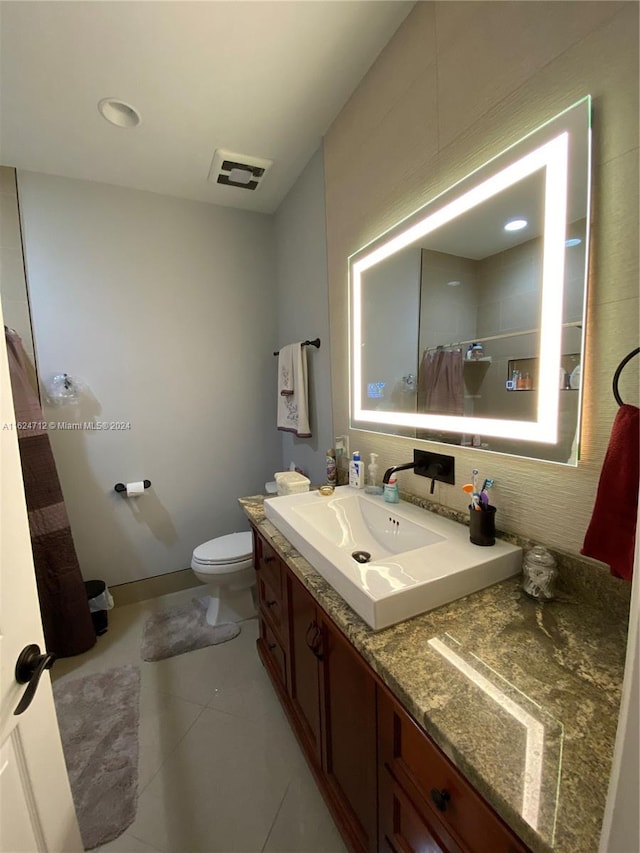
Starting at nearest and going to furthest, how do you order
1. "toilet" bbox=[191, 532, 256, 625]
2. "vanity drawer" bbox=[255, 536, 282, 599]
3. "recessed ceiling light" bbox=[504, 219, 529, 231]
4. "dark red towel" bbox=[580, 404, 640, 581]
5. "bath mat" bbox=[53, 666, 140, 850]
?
"dark red towel" bbox=[580, 404, 640, 581] → "recessed ceiling light" bbox=[504, 219, 529, 231] → "bath mat" bbox=[53, 666, 140, 850] → "vanity drawer" bbox=[255, 536, 282, 599] → "toilet" bbox=[191, 532, 256, 625]

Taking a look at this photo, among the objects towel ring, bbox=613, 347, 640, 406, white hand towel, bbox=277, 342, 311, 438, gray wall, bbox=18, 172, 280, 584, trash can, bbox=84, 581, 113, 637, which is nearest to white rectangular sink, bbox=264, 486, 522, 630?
towel ring, bbox=613, 347, 640, 406

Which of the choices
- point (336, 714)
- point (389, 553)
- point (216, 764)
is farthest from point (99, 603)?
point (389, 553)

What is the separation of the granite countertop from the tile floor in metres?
0.89

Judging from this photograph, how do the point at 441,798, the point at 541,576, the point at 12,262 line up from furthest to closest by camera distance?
the point at 12,262, the point at 541,576, the point at 441,798

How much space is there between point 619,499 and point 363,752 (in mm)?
836

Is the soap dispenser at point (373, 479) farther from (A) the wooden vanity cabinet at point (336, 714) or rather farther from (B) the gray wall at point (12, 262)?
(B) the gray wall at point (12, 262)

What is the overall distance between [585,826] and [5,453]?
1028 millimetres

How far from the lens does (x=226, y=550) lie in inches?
80.8

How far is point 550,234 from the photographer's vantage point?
2.81 ft

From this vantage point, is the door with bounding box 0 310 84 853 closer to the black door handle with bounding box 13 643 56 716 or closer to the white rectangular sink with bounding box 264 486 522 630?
the black door handle with bounding box 13 643 56 716

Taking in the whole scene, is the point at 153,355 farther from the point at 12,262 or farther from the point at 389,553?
the point at 389,553

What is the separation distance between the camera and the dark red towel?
0.66m

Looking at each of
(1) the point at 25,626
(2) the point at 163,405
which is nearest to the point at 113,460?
(2) the point at 163,405

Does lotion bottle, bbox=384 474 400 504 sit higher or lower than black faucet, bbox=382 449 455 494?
lower
